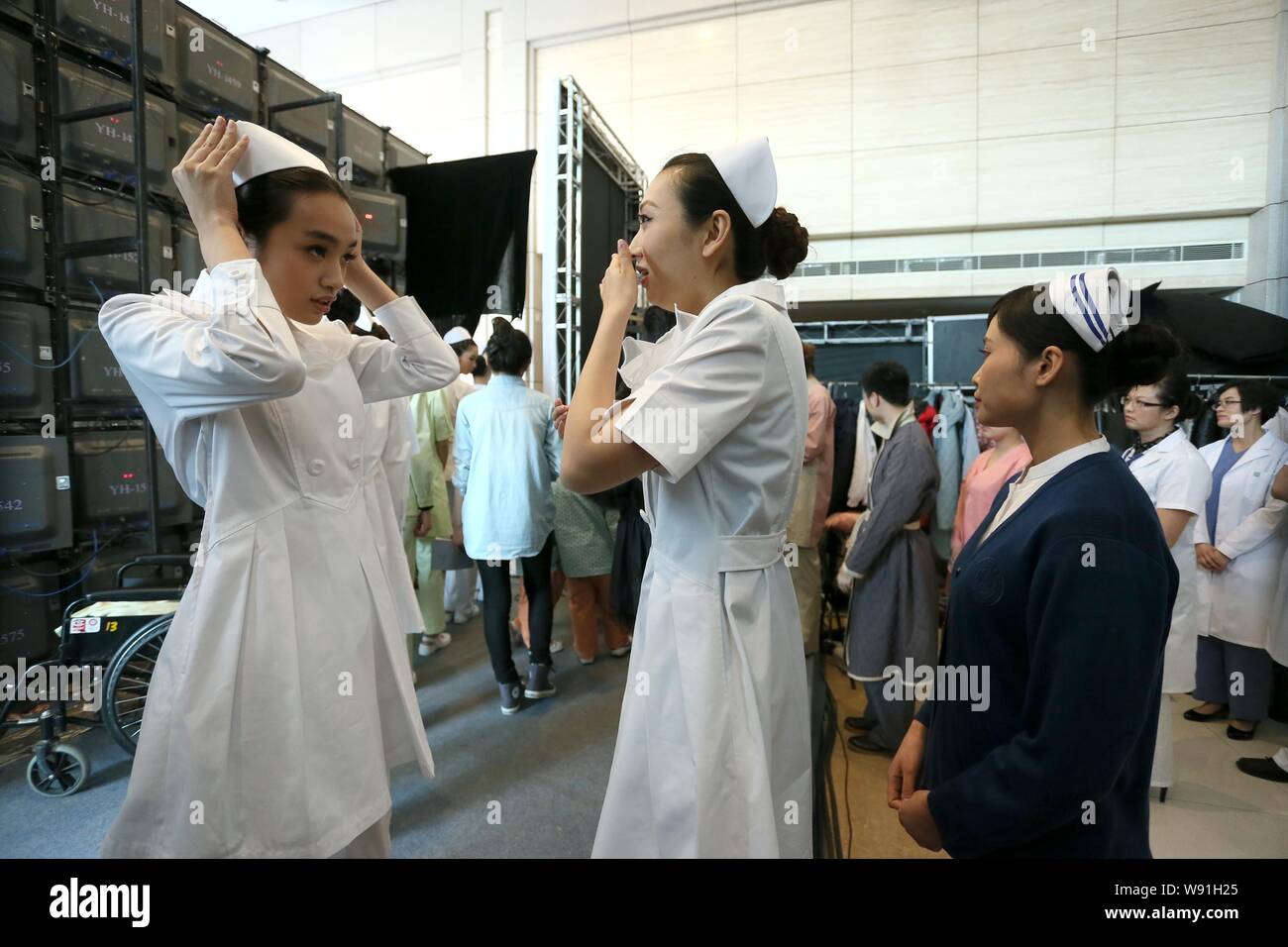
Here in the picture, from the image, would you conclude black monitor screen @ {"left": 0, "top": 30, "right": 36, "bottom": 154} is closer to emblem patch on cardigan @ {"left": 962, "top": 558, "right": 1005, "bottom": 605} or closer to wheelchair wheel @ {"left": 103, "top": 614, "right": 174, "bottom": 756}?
wheelchair wheel @ {"left": 103, "top": 614, "right": 174, "bottom": 756}

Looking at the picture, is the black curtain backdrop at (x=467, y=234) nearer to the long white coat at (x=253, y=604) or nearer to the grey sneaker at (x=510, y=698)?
the grey sneaker at (x=510, y=698)

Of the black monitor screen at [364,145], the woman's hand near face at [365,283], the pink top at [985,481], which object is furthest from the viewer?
the black monitor screen at [364,145]

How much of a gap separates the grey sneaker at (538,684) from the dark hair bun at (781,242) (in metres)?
2.39

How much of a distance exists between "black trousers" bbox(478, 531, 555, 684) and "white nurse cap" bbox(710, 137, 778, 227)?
2217 mm

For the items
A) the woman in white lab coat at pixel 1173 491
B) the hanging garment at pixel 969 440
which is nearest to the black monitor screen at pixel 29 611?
the woman in white lab coat at pixel 1173 491

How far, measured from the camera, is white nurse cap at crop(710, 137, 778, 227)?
1001mm

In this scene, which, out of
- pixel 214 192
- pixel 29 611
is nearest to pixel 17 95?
pixel 29 611

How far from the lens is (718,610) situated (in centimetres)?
93

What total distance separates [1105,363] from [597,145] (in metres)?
4.50

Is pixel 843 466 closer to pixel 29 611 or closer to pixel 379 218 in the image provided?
pixel 379 218

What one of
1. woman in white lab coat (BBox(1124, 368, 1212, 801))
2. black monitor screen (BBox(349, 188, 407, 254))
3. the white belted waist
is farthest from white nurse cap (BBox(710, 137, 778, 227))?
black monitor screen (BBox(349, 188, 407, 254))

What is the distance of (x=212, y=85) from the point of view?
3619 mm

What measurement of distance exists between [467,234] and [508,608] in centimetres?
320

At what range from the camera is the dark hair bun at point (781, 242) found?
109cm
